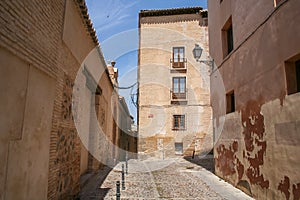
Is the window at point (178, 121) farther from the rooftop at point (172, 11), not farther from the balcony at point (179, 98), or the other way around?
the rooftop at point (172, 11)

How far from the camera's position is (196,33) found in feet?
70.4

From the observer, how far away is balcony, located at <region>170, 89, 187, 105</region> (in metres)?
20.7

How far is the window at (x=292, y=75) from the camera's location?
15.2 ft

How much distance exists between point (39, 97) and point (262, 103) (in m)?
4.83

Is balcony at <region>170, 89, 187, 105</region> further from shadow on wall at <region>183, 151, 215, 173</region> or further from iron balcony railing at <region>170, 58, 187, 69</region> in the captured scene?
shadow on wall at <region>183, 151, 215, 173</region>

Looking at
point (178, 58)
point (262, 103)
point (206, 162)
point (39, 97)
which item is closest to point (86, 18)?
A: point (39, 97)

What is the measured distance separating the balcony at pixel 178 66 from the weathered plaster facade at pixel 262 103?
1230 cm

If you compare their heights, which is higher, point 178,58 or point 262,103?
point 178,58

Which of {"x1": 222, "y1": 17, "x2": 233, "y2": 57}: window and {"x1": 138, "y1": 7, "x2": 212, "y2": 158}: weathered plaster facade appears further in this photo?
{"x1": 138, "y1": 7, "x2": 212, "y2": 158}: weathered plaster facade

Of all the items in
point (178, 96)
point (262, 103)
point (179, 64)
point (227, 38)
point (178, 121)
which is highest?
point (179, 64)

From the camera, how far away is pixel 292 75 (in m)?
4.68

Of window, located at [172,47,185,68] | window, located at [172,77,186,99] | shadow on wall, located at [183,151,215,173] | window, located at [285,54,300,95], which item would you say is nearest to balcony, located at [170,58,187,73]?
window, located at [172,47,185,68]

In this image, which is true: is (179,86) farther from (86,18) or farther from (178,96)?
(86,18)

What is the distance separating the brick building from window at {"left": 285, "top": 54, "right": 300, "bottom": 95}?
14.8ft
